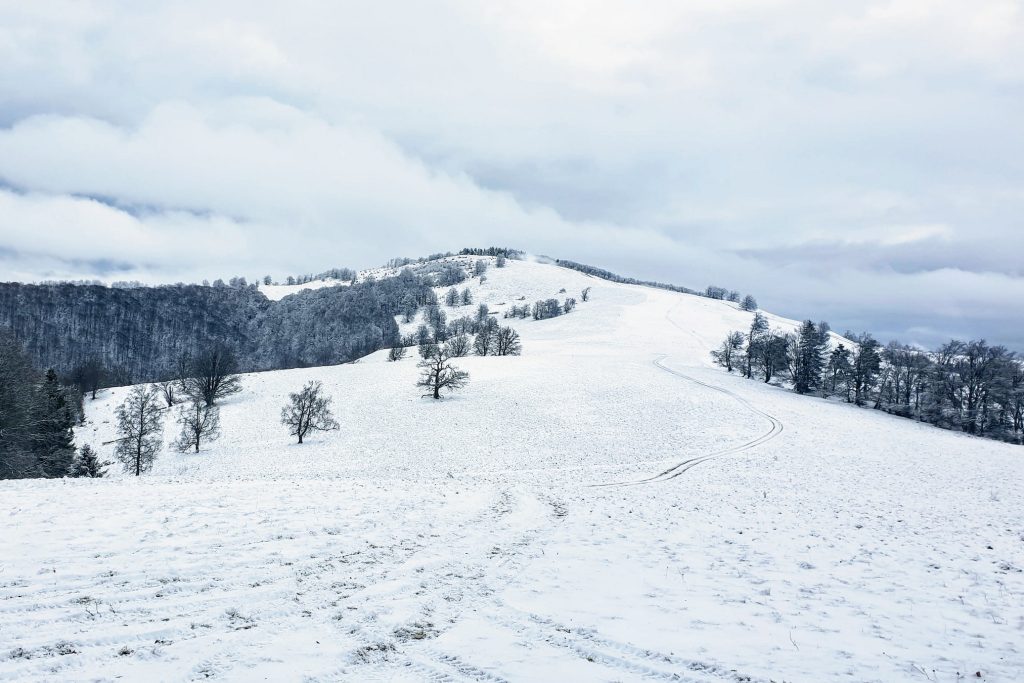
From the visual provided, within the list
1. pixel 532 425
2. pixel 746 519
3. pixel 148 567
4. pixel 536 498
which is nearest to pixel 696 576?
pixel 746 519

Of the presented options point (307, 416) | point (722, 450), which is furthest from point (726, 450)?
point (307, 416)

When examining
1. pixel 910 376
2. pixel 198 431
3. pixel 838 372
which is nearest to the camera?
pixel 198 431

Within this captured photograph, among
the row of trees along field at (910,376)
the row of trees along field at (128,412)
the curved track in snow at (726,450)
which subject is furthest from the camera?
the row of trees along field at (910,376)

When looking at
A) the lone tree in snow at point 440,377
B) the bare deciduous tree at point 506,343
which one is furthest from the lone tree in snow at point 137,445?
the bare deciduous tree at point 506,343

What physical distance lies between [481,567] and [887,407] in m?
82.7

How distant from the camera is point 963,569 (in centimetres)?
1307

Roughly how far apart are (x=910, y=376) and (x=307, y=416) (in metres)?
85.9

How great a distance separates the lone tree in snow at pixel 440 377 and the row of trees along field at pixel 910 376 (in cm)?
5450

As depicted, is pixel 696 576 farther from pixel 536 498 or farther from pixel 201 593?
pixel 201 593

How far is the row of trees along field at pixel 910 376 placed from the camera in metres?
61.9

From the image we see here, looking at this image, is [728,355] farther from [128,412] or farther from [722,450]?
[128,412]

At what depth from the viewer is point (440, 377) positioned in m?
59.5

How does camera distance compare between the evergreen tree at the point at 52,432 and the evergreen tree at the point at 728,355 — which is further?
the evergreen tree at the point at 728,355

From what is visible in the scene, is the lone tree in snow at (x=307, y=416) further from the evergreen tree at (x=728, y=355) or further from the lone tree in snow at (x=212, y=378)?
the evergreen tree at (x=728, y=355)
